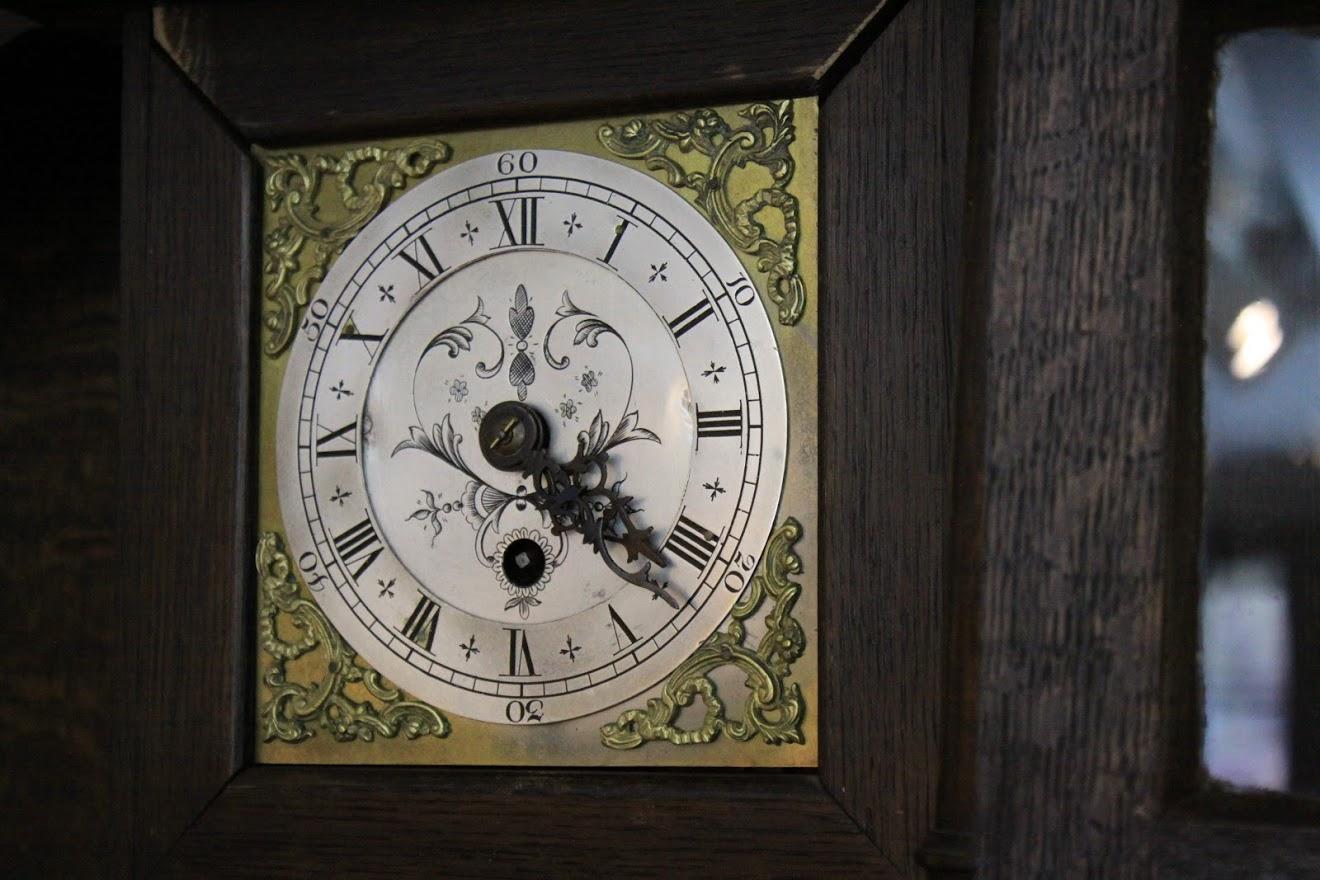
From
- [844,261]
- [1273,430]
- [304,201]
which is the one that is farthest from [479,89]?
[1273,430]

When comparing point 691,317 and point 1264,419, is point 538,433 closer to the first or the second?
point 691,317

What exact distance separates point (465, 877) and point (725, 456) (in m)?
0.36

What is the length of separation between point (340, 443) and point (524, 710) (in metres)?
0.26

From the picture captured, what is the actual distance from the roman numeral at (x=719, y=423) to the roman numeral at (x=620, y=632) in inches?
5.7

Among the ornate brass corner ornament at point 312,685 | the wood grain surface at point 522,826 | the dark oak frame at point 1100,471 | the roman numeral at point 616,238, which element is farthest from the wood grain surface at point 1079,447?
the ornate brass corner ornament at point 312,685

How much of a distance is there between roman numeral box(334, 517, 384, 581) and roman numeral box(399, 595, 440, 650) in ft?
0.18

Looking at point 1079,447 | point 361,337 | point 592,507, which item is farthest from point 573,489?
point 1079,447

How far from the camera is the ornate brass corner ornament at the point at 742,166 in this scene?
3.96 feet

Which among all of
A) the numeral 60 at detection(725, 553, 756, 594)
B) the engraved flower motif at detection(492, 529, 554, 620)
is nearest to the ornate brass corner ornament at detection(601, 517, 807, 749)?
the numeral 60 at detection(725, 553, 756, 594)

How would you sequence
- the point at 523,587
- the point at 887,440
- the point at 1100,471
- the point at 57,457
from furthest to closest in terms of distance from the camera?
the point at 57,457 < the point at 523,587 < the point at 887,440 < the point at 1100,471

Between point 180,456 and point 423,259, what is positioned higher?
point 423,259

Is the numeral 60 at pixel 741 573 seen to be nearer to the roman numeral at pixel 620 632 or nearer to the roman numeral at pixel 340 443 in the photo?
the roman numeral at pixel 620 632

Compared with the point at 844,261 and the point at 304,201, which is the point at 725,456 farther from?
the point at 304,201

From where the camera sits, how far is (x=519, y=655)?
1247 millimetres
